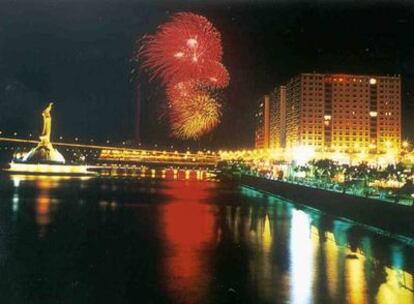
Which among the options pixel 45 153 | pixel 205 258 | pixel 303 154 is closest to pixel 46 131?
pixel 45 153

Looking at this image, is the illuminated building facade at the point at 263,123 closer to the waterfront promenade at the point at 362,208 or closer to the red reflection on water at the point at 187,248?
the waterfront promenade at the point at 362,208

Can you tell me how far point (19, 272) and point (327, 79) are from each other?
95679 millimetres

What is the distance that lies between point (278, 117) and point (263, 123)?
12.9 metres

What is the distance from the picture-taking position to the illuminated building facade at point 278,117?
113625 mm

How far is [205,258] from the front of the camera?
961 centimetres

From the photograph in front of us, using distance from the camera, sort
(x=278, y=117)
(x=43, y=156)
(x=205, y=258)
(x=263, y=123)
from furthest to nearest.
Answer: (x=263, y=123)
(x=278, y=117)
(x=43, y=156)
(x=205, y=258)

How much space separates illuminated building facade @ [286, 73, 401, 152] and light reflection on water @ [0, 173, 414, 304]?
83395 millimetres

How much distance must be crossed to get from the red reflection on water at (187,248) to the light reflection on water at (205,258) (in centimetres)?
2

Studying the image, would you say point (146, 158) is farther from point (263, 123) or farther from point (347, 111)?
point (347, 111)

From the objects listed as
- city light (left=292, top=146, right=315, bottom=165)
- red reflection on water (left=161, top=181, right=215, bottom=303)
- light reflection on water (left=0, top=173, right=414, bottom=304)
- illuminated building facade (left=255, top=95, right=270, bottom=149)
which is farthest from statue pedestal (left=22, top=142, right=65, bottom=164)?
illuminated building facade (left=255, top=95, right=270, bottom=149)

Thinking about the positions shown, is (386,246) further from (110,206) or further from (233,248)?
(110,206)

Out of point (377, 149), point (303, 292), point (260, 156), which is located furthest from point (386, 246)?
point (377, 149)

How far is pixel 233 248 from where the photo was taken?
10.9m

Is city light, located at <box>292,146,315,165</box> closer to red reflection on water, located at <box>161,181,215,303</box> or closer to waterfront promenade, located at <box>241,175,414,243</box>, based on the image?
waterfront promenade, located at <box>241,175,414,243</box>
